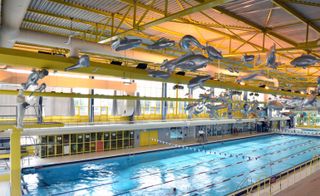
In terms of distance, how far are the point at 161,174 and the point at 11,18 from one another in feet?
34.8

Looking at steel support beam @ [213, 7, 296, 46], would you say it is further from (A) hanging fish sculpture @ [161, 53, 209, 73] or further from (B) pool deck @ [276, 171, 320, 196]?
(B) pool deck @ [276, 171, 320, 196]

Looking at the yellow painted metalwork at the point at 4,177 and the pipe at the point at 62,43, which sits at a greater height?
the pipe at the point at 62,43

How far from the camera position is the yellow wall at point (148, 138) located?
842 inches

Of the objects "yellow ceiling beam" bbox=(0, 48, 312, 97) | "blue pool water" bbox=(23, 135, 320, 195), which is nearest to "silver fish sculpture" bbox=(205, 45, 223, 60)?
"yellow ceiling beam" bbox=(0, 48, 312, 97)

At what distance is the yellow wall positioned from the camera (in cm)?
2139

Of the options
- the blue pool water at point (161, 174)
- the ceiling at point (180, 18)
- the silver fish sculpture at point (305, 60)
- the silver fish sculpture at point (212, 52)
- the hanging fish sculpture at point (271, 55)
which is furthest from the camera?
the blue pool water at point (161, 174)

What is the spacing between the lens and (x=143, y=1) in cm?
604

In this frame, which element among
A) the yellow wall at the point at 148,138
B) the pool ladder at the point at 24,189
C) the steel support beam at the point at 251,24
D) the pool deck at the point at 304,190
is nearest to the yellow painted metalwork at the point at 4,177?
the pool ladder at the point at 24,189

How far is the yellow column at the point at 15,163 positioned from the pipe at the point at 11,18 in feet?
10.6

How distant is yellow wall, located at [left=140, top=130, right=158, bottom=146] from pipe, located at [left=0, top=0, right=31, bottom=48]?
52.0ft

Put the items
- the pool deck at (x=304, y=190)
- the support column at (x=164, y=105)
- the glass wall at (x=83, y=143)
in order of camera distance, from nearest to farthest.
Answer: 1. the pool deck at (x=304, y=190)
2. the glass wall at (x=83, y=143)
3. the support column at (x=164, y=105)

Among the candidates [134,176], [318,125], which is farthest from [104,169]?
[318,125]

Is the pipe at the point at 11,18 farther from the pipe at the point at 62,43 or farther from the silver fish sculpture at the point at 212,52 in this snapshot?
the silver fish sculpture at the point at 212,52

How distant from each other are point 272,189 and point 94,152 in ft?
40.6
